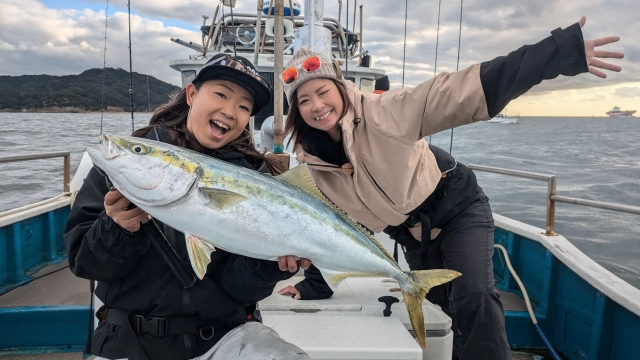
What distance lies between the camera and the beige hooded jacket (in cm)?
296

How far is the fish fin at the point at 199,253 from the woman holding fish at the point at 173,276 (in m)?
0.28

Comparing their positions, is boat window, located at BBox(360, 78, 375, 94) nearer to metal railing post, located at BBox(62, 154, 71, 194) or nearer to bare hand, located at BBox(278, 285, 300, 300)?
metal railing post, located at BBox(62, 154, 71, 194)

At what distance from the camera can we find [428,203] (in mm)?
3572

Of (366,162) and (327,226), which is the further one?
(366,162)

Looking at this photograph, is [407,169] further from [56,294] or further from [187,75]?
[187,75]

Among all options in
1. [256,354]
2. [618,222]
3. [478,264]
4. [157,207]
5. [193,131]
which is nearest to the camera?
[157,207]

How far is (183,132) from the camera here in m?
2.43

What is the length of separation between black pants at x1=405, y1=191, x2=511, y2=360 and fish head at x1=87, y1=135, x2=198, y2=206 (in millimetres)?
2349

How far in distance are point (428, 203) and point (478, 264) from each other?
0.60m

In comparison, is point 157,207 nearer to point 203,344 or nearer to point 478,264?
point 203,344

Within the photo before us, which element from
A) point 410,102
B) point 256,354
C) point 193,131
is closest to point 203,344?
point 256,354

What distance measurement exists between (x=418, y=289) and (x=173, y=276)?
4.44ft

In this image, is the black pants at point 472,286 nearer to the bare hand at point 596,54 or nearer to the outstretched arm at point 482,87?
the outstretched arm at point 482,87

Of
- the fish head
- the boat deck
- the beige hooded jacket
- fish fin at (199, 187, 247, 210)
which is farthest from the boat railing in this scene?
the fish head
